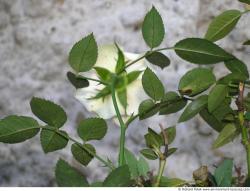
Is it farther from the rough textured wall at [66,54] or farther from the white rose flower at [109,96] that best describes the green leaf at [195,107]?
the rough textured wall at [66,54]

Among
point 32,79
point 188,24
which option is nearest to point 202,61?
point 188,24

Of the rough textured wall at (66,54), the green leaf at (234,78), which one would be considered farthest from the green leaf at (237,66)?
the rough textured wall at (66,54)

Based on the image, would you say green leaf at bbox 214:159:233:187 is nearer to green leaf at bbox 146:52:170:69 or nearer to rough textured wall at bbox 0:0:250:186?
green leaf at bbox 146:52:170:69

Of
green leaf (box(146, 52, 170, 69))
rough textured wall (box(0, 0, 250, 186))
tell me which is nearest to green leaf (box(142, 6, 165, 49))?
green leaf (box(146, 52, 170, 69))

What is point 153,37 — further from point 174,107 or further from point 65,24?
point 65,24

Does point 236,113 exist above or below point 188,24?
above

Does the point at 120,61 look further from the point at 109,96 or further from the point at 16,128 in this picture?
the point at 16,128

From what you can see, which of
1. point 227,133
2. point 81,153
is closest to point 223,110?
point 227,133

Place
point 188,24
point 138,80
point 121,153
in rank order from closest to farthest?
point 121,153 < point 138,80 < point 188,24
